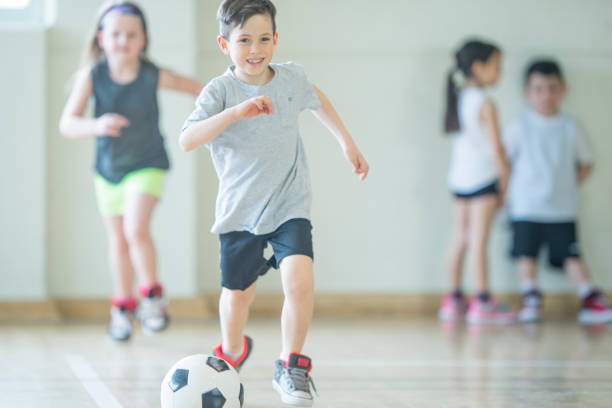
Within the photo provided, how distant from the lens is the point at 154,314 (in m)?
3.50

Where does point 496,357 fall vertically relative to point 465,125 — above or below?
below

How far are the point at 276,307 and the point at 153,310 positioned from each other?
4.39ft

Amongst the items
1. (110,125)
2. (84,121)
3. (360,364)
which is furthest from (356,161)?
(84,121)

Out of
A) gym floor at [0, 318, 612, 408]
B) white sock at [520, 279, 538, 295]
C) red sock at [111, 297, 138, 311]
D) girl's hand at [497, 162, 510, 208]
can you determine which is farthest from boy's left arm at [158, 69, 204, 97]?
white sock at [520, 279, 538, 295]

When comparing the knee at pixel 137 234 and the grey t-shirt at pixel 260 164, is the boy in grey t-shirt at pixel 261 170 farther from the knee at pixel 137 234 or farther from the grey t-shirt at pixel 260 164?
the knee at pixel 137 234

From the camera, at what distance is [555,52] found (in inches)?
194

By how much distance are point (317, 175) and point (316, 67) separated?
1.99ft

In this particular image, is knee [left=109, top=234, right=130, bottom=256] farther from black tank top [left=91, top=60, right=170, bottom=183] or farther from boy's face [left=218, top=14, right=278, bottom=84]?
boy's face [left=218, top=14, right=278, bottom=84]

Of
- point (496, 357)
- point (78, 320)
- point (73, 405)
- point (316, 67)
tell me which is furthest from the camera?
point (316, 67)

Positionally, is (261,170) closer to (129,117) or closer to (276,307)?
(129,117)

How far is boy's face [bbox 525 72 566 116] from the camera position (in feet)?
15.5

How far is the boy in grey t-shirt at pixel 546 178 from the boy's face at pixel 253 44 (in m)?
2.85

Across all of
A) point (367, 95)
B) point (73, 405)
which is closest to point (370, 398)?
point (73, 405)

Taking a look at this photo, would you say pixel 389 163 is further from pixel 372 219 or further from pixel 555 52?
pixel 555 52
